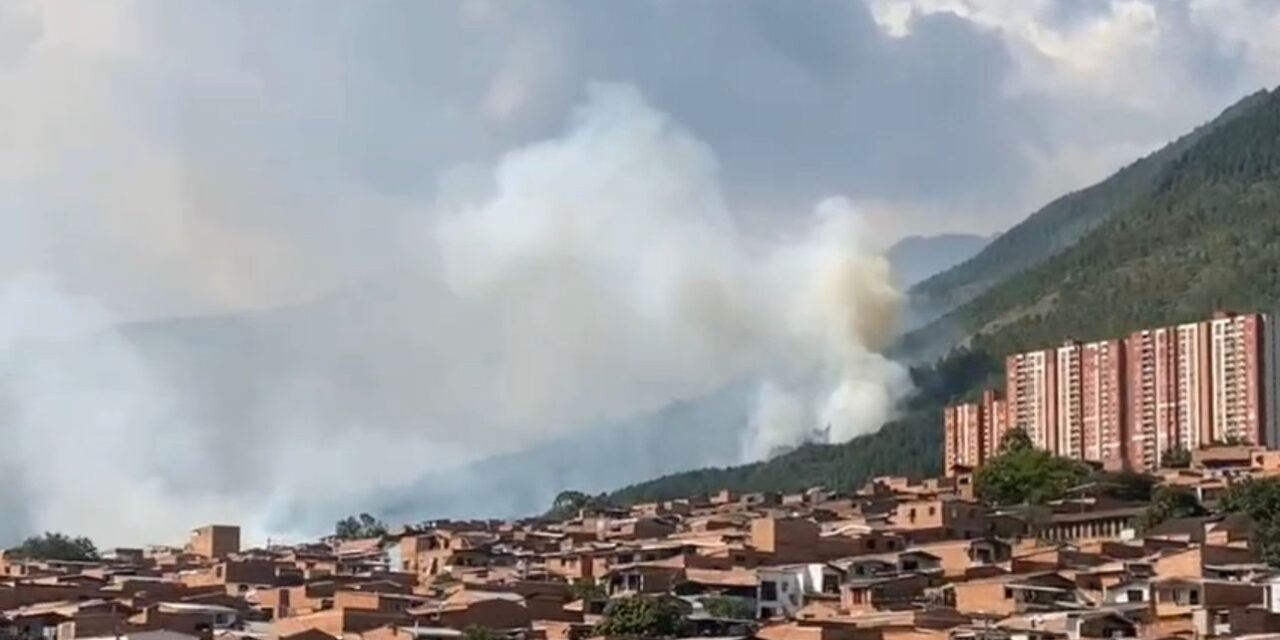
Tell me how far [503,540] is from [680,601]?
20680 millimetres

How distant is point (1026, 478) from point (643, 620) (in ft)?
94.1

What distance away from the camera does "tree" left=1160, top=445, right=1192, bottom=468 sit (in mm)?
81188

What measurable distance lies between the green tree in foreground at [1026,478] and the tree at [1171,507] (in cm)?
496

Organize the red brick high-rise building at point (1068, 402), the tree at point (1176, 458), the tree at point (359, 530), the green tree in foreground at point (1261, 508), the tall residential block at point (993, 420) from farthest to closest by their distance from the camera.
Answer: the tall residential block at point (993, 420) → the red brick high-rise building at point (1068, 402) → the tree at point (359, 530) → the tree at point (1176, 458) → the green tree in foreground at point (1261, 508)

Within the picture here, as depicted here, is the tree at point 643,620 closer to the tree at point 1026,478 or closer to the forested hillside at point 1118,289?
the tree at point 1026,478

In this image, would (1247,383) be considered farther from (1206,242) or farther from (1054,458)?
(1206,242)

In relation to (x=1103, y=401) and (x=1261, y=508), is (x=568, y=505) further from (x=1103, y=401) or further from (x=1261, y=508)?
(x=1261, y=508)

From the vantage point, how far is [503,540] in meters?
69.7

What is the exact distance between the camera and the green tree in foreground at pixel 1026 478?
7212 cm

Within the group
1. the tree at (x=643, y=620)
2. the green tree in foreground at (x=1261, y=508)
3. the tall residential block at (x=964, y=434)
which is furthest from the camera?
the tall residential block at (x=964, y=434)

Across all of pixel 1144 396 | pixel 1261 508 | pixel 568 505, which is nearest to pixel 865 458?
pixel 568 505

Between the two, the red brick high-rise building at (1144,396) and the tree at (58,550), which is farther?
the red brick high-rise building at (1144,396)

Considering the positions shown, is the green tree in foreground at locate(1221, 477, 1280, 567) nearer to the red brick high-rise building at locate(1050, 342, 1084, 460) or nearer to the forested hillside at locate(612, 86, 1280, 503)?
the red brick high-rise building at locate(1050, 342, 1084, 460)

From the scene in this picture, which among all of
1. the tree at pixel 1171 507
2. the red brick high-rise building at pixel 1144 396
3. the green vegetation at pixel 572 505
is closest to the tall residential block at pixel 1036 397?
the red brick high-rise building at pixel 1144 396
